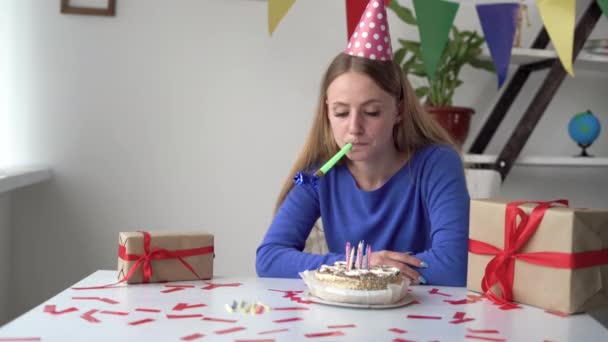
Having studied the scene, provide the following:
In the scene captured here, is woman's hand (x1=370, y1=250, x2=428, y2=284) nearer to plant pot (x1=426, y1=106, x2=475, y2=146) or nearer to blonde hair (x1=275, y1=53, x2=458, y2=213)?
blonde hair (x1=275, y1=53, x2=458, y2=213)

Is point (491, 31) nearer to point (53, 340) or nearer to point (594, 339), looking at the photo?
point (594, 339)

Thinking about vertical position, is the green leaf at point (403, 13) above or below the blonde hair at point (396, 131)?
above

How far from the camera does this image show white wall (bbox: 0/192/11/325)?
2.28 meters

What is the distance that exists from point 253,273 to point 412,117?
45.1 inches

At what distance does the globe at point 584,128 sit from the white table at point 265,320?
171 cm

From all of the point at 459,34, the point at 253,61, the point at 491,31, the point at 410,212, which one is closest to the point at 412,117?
the point at 410,212

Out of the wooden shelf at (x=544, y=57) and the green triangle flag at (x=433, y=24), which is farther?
the wooden shelf at (x=544, y=57)

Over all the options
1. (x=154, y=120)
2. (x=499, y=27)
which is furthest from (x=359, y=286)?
(x=154, y=120)

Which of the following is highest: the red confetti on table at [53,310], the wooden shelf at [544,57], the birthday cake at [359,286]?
the wooden shelf at [544,57]

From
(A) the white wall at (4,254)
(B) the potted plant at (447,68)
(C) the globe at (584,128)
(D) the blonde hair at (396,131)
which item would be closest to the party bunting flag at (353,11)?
(D) the blonde hair at (396,131)

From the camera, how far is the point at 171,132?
2432 mm

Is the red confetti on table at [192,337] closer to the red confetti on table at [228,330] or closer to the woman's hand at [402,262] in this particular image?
the red confetti on table at [228,330]

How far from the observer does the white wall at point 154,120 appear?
2.37 metres

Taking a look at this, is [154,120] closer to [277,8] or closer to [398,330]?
[277,8]
